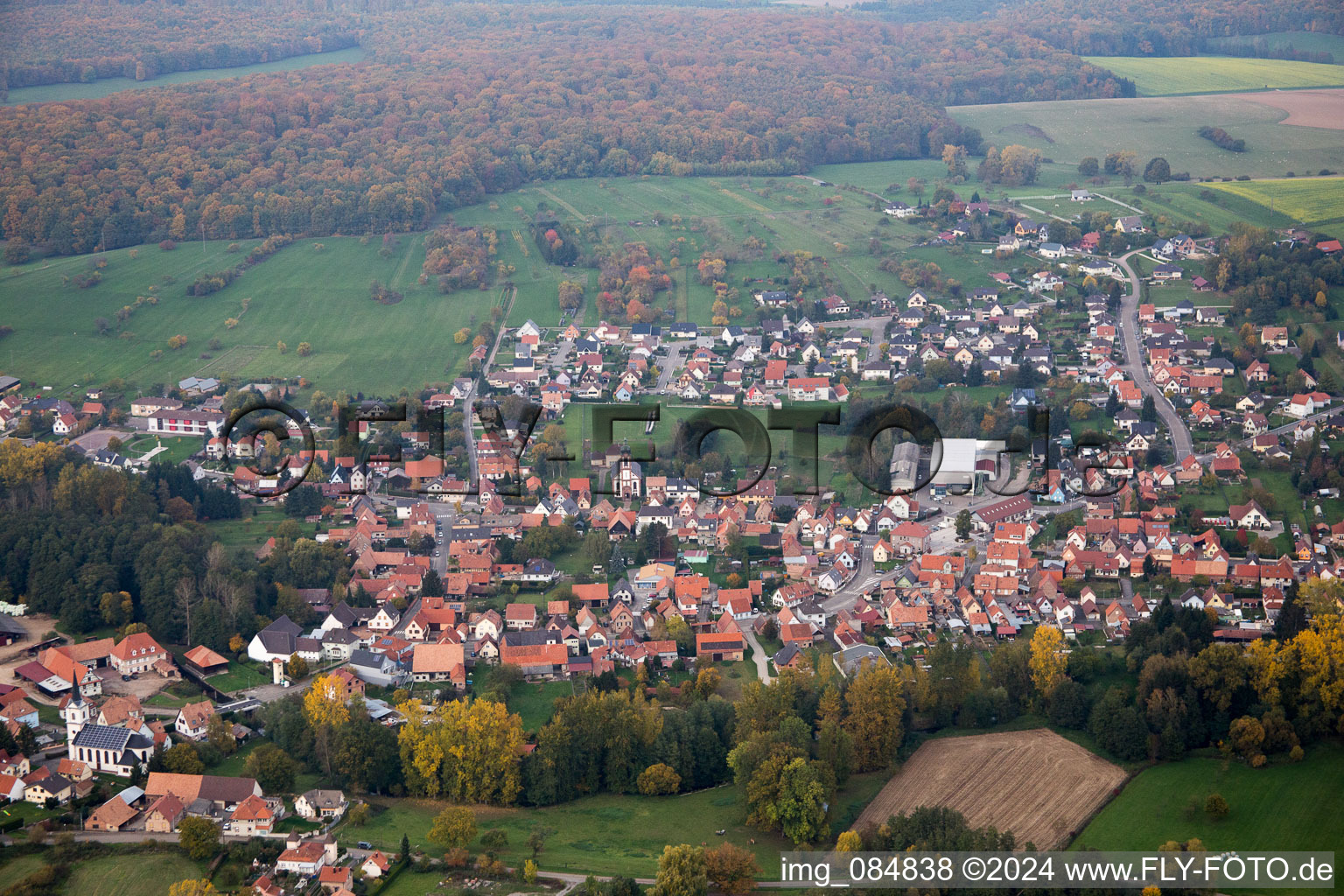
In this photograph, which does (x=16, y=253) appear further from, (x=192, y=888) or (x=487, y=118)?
(x=192, y=888)

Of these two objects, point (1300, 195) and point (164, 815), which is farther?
point (1300, 195)

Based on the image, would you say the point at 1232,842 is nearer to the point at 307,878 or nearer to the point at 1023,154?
the point at 307,878

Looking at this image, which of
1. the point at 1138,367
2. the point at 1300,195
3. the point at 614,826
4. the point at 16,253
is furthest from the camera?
the point at 1300,195

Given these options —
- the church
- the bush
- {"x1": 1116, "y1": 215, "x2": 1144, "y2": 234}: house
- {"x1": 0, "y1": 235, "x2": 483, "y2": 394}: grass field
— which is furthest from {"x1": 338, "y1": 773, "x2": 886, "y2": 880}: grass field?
{"x1": 1116, "y1": 215, "x2": 1144, "y2": 234}: house

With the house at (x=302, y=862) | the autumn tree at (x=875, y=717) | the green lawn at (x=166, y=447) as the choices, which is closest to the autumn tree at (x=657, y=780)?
the autumn tree at (x=875, y=717)

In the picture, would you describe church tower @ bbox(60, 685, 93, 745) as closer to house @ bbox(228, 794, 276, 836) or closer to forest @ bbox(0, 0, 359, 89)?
house @ bbox(228, 794, 276, 836)

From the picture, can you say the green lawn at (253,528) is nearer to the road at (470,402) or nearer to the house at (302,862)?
the road at (470,402)

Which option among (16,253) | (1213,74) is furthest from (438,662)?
(1213,74)

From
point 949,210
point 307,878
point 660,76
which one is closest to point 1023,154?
point 949,210
